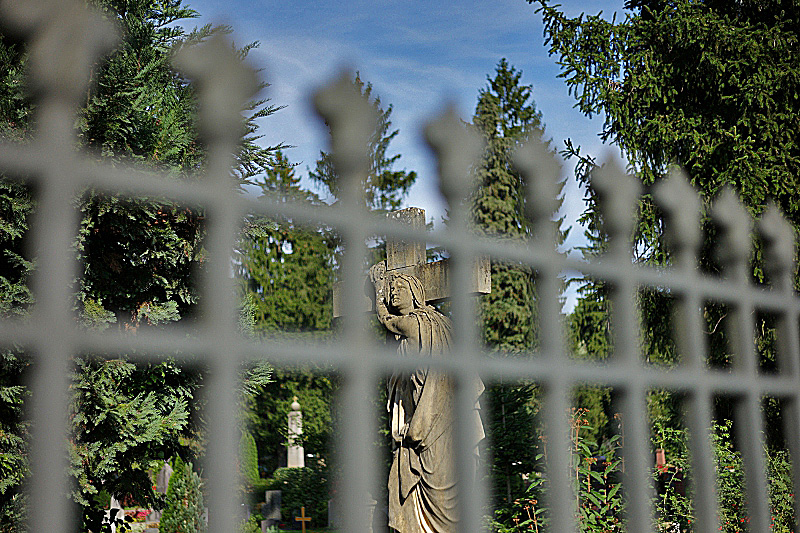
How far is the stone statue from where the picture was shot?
14.7 ft

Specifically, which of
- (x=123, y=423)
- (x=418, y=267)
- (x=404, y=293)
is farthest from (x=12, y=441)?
(x=418, y=267)

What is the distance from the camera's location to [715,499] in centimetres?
154

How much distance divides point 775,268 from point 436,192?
1.04 metres

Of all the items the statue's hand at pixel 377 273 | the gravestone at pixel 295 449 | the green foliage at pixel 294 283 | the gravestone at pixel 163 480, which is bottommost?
the gravestone at pixel 163 480

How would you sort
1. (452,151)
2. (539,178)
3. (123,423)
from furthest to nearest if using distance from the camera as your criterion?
(123,423)
(539,178)
(452,151)

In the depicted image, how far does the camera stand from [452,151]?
46.9 inches

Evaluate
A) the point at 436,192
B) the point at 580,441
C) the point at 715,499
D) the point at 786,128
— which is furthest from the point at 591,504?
the point at 436,192

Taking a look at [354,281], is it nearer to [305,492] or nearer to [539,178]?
[539,178]

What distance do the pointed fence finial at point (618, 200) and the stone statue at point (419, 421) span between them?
9.87 ft

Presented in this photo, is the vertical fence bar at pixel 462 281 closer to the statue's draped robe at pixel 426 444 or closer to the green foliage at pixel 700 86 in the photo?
the statue's draped robe at pixel 426 444

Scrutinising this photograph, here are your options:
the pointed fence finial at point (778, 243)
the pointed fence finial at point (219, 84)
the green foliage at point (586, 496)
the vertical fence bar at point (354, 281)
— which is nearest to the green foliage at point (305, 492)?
the green foliage at point (586, 496)

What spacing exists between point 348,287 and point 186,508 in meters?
6.93

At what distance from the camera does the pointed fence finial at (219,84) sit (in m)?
0.94

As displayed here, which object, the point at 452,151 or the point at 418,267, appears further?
the point at 418,267
